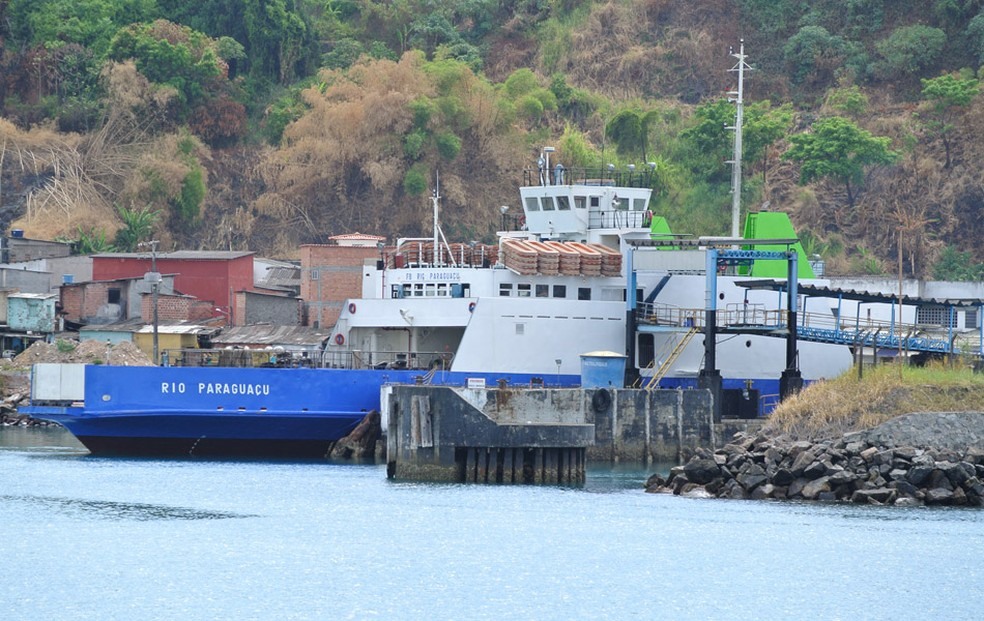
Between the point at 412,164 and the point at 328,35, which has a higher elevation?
the point at 328,35

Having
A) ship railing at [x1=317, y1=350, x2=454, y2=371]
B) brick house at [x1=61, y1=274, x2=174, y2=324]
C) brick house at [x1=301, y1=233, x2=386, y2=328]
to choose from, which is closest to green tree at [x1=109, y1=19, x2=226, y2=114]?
brick house at [x1=61, y1=274, x2=174, y2=324]

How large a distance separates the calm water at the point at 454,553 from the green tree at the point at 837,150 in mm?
36920

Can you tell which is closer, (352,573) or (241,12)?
(352,573)

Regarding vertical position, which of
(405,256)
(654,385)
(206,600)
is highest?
(405,256)

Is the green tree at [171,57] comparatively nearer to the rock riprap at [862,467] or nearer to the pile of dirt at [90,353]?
the pile of dirt at [90,353]

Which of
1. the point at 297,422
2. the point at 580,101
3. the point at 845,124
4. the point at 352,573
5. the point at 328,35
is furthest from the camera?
the point at 328,35

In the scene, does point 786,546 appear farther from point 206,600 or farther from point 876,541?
point 206,600

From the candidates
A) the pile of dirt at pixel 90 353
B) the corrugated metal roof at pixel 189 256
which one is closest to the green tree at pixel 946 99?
the corrugated metal roof at pixel 189 256

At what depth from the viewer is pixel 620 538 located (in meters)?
31.1

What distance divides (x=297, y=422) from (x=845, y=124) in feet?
121

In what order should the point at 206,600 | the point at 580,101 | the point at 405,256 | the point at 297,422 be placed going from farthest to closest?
the point at 580,101, the point at 405,256, the point at 297,422, the point at 206,600

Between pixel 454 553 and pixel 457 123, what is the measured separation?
4762 centimetres

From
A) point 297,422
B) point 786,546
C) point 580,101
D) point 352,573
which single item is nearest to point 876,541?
point 786,546

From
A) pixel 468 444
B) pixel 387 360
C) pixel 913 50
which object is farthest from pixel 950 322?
pixel 913 50
